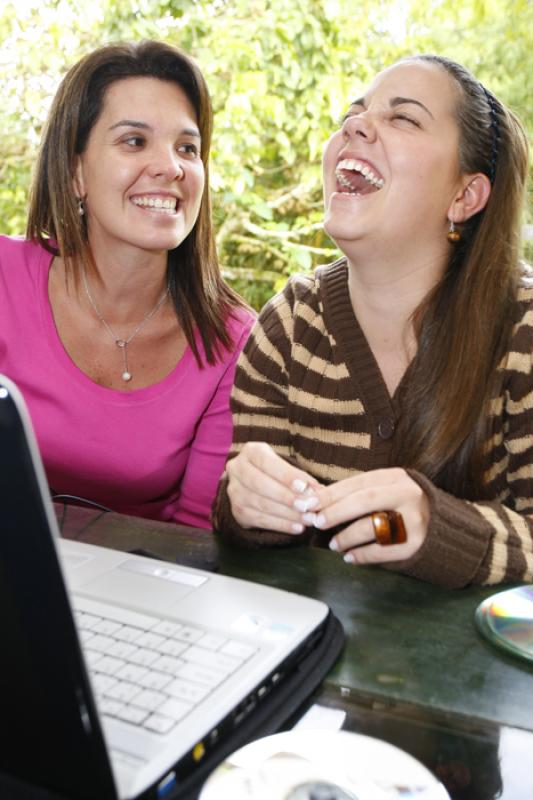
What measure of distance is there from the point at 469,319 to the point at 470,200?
0.22m

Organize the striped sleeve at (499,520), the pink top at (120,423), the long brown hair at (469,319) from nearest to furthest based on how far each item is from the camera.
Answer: the striped sleeve at (499,520), the long brown hair at (469,319), the pink top at (120,423)

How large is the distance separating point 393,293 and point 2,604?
1.06 meters

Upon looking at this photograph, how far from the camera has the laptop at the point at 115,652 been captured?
454 mm

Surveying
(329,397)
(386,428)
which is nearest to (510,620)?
(386,428)

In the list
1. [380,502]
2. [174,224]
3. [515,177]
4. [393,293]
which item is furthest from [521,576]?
[174,224]

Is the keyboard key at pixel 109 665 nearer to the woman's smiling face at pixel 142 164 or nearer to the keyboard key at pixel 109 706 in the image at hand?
the keyboard key at pixel 109 706

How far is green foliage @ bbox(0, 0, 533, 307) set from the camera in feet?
9.32

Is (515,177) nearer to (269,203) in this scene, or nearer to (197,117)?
(197,117)

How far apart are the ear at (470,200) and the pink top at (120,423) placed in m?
0.57

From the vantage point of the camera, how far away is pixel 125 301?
6.08 ft

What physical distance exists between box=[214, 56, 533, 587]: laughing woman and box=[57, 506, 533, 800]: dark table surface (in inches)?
4.4

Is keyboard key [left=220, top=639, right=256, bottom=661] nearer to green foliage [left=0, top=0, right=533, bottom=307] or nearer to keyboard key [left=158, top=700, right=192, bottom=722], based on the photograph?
keyboard key [left=158, top=700, right=192, bottom=722]

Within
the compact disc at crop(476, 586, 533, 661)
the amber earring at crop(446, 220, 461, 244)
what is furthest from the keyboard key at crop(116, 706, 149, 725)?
the amber earring at crop(446, 220, 461, 244)

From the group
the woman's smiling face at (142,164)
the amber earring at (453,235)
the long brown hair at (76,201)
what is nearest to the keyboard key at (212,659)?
the amber earring at (453,235)
